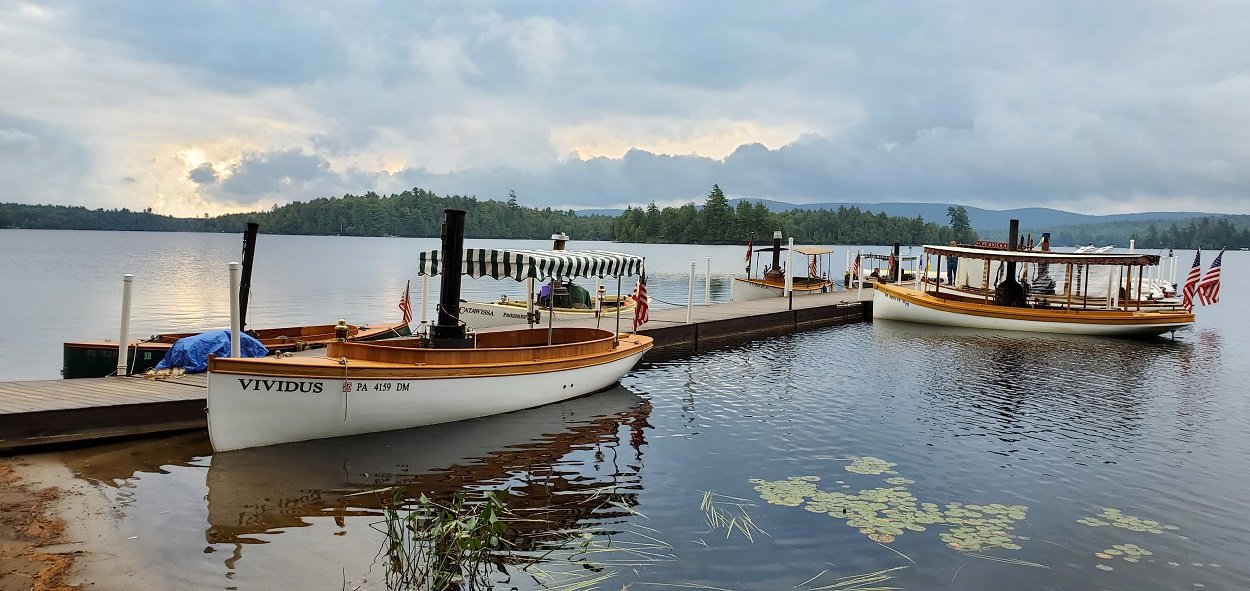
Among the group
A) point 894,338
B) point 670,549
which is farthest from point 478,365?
point 894,338

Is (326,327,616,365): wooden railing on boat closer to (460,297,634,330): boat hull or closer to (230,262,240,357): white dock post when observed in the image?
(230,262,240,357): white dock post

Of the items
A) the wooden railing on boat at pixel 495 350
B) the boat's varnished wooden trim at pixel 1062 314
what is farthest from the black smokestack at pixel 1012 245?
the wooden railing on boat at pixel 495 350

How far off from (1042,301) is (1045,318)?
2089 millimetres

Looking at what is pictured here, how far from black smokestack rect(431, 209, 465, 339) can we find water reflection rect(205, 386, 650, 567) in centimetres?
174

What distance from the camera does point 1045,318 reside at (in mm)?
30453

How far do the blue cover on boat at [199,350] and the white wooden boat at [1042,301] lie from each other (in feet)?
86.7

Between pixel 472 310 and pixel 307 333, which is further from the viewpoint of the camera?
pixel 472 310

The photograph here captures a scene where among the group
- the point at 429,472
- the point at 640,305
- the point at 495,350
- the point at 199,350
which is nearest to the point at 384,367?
the point at 429,472

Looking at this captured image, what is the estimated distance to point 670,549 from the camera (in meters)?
8.84

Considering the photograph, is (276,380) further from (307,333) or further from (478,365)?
(307,333)

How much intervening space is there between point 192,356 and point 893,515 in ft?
39.6

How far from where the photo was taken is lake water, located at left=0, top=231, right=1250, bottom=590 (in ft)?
27.5

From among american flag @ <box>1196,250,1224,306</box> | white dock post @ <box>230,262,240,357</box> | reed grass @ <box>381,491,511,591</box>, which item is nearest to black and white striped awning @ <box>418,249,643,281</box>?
white dock post @ <box>230,262,240,357</box>

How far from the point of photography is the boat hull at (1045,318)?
29.8 meters
